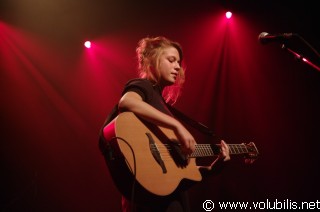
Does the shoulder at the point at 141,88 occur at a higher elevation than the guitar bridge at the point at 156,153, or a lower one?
higher

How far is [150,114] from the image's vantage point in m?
2.01

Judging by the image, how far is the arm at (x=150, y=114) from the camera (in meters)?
2.01

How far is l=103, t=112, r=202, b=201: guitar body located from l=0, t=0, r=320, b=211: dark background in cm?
315

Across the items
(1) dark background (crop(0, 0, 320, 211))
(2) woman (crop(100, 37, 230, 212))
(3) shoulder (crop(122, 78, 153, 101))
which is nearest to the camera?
(2) woman (crop(100, 37, 230, 212))

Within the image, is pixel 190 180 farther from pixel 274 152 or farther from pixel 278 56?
pixel 278 56

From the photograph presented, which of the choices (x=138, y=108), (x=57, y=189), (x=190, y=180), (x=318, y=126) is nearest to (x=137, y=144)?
(x=138, y=108)

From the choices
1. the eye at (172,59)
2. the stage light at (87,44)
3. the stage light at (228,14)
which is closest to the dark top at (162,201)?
the eye at (172,59)

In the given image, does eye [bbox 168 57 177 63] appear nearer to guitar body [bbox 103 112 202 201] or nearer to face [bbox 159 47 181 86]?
face [bbox 159 47 181 86]

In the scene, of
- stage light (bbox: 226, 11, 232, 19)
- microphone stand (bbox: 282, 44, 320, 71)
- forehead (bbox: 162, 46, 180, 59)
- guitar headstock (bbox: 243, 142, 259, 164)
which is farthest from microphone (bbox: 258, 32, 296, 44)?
stage light (bbox: 226, 11, 232, 19)

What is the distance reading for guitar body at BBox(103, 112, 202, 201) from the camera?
5.80 feet

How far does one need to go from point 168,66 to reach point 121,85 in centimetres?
324

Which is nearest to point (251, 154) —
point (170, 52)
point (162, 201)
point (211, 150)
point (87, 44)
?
point (211, 150)

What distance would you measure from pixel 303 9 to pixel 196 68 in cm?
225

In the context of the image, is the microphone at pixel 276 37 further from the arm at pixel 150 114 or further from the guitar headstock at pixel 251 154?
the guitar headstock at pixel 251 154
